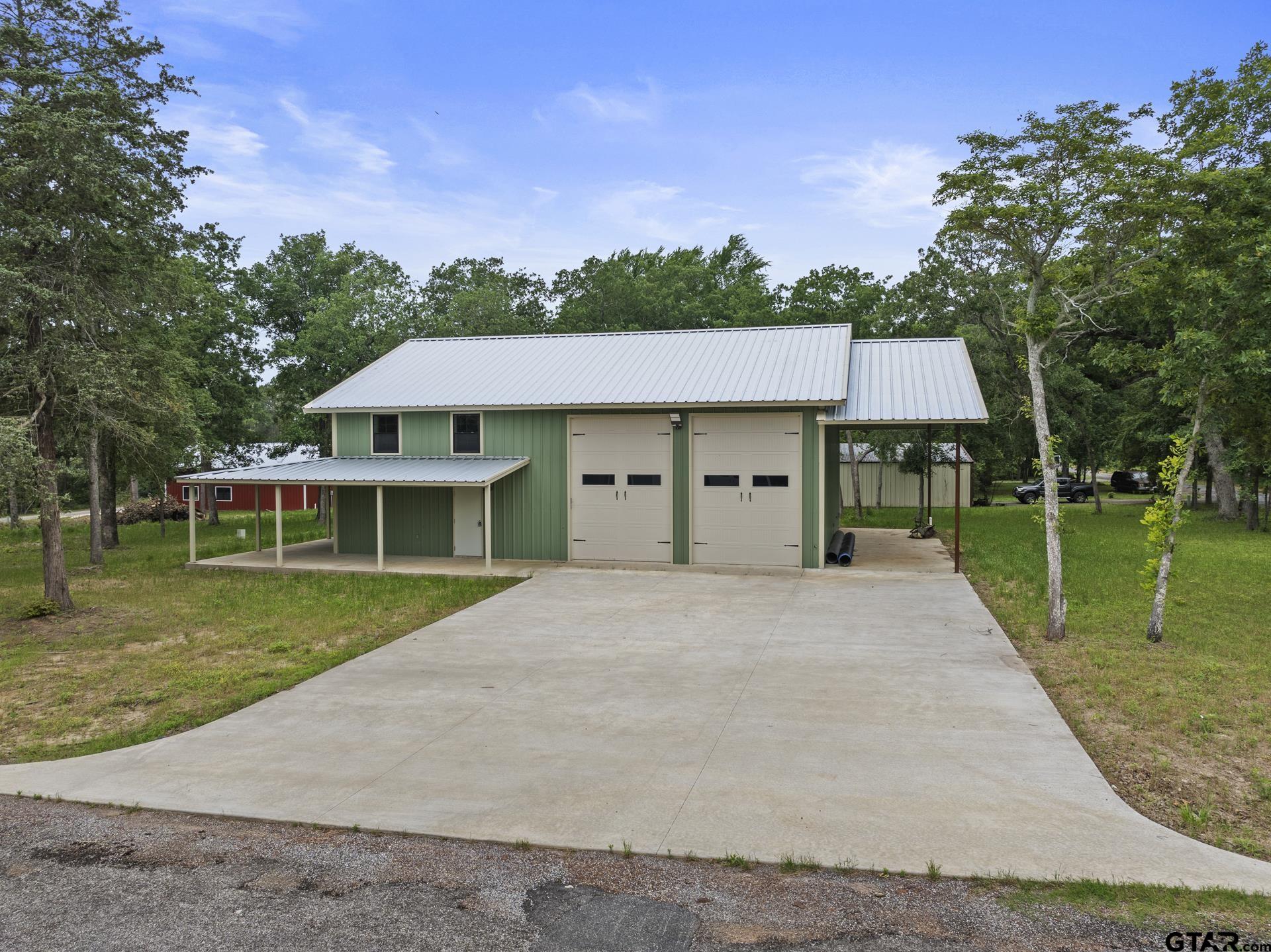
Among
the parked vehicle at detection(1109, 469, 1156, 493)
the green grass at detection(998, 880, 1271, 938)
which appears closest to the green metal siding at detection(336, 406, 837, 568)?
the green grass at detection(998, 880, 1271, 938)

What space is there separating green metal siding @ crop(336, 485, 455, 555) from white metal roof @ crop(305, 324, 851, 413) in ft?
6.07

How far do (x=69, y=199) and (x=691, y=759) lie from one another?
35.7 ft

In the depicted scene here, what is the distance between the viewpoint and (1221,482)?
25.8m

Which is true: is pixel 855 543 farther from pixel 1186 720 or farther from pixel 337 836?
pixel 337 836

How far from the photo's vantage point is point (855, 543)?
1912cm

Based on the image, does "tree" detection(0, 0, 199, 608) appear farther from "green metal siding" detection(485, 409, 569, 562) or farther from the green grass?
the green grass

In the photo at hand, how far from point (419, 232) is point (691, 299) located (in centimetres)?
1458

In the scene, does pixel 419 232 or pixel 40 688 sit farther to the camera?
pixel 419 232

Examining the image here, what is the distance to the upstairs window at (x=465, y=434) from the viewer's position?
55.1 ft

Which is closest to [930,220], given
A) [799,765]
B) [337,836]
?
[799,765]

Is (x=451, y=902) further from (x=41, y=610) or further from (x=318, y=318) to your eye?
(x=318, y=318)

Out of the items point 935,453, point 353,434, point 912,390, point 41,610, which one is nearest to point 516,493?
point 353,434

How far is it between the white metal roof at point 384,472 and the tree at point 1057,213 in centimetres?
909

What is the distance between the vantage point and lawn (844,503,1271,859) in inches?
198
